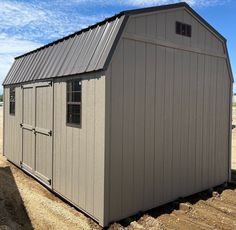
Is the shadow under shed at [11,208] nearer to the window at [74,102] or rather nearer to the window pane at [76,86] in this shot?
the window at [74,102]

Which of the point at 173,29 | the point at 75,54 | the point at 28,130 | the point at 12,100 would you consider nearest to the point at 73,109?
the point at 75,54

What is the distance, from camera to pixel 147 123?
5.67 meters

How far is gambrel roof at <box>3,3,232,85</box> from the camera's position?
16.7ft

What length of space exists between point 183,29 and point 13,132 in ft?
19.2

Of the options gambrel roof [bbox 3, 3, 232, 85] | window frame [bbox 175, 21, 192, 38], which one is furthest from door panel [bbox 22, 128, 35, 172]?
window frame [bbox 175, 21, 192, 38]

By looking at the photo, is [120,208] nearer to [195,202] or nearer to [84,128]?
[84,128]

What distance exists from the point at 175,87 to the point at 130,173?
2029 mm

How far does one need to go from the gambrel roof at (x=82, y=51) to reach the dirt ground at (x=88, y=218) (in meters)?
2.56

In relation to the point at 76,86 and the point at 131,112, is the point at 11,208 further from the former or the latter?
the point at 131,112

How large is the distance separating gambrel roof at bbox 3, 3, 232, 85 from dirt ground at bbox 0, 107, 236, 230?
256 cm

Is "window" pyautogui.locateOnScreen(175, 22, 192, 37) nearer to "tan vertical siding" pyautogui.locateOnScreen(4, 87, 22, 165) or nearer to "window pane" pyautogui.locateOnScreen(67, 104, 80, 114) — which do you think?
"window pane" pyautogui.locateOnScreen(67, 104, 80, 114)

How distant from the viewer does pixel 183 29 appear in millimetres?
6375

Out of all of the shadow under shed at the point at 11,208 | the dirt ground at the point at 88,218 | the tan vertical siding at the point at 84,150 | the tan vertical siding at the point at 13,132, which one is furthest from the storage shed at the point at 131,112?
the tan vertical siding at the point at 13,132

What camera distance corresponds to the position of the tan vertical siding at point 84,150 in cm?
505
